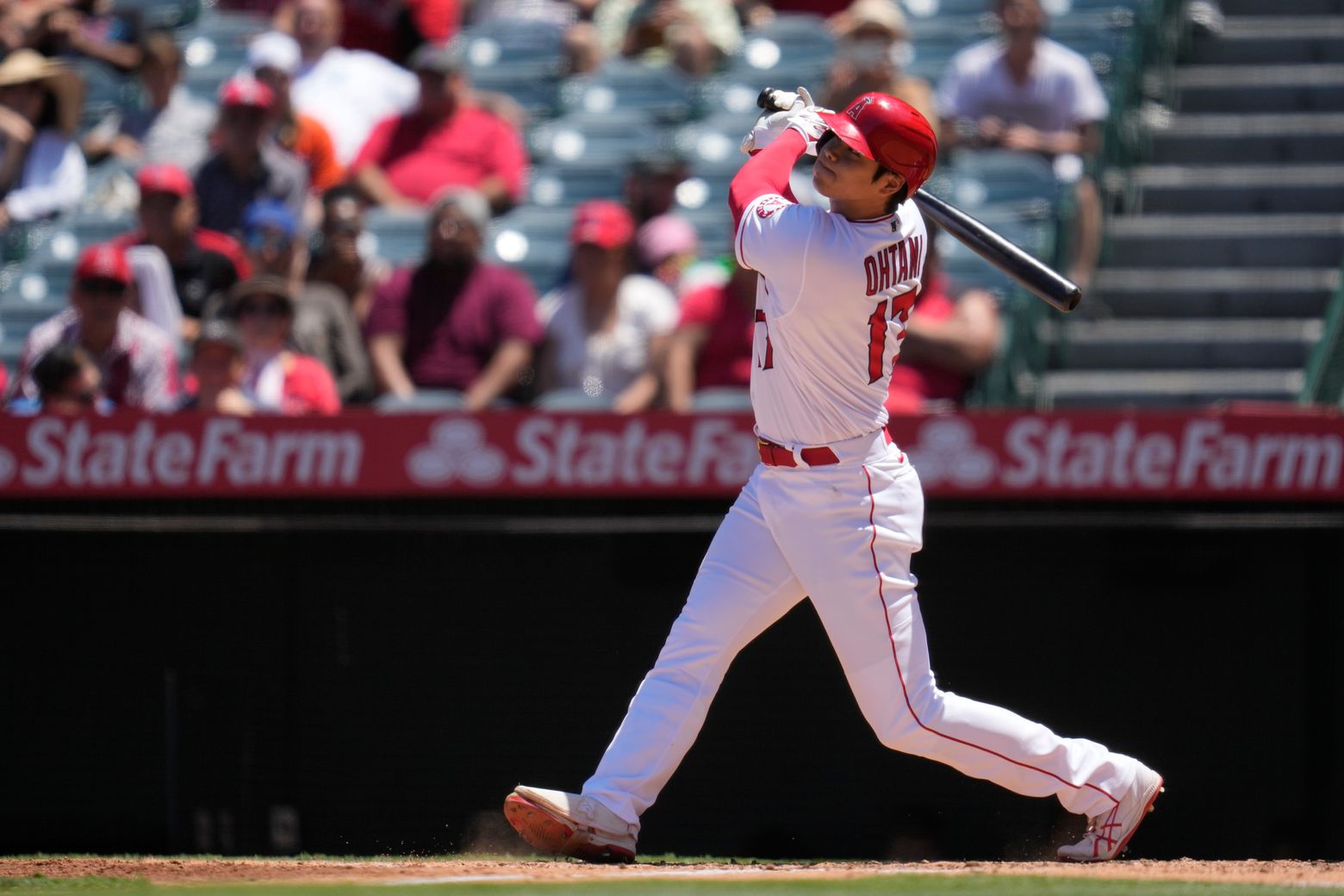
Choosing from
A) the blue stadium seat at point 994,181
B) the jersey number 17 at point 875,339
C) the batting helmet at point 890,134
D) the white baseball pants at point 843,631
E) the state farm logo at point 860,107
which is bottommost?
the white baseball pants at point 843,631

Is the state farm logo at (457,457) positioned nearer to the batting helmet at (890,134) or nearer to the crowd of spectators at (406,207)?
the crowd of spectators at (406,207)

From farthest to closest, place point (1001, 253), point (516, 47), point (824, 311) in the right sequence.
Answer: point (516, 47)
point (1001, 253)
point (824, 311)

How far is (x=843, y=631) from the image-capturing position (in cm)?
450

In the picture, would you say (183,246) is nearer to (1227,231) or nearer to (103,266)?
(103,266)

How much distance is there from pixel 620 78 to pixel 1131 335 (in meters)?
3.22

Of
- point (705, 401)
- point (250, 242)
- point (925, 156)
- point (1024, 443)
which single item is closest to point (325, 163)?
point (250, 242)

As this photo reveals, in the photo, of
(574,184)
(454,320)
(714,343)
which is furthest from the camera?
(574,184)

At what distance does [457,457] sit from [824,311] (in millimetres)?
2147

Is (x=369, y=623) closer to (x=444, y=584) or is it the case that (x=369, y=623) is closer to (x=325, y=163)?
(x=444, y=584)

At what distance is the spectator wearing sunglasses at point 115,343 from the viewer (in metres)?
7.50

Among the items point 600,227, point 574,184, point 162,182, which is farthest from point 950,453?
point 162,182

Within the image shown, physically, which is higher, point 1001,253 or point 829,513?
point 1001,253

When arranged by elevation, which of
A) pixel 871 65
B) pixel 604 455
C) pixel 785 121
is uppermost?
pixel 871 65

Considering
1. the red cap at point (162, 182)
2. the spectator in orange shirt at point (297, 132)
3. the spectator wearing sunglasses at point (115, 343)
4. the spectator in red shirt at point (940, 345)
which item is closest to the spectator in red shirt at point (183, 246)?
the red cap at point (162, 182)
